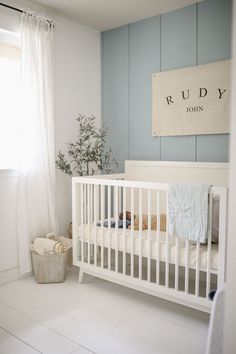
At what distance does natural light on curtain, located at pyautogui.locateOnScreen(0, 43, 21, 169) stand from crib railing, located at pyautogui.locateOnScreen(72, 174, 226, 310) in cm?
62

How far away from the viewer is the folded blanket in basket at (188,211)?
6.29ft

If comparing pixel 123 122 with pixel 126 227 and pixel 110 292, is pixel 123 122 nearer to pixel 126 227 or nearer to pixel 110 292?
pixel 126 227

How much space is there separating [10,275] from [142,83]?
2.11 meters

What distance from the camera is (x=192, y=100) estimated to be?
278 cm

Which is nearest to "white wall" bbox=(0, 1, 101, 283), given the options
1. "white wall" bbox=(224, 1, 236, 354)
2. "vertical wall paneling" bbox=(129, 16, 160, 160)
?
"vertical wall paneling" bbox=(129, 16, 160, 160)

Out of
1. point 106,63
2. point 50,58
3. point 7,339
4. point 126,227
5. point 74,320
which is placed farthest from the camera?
point 106,63

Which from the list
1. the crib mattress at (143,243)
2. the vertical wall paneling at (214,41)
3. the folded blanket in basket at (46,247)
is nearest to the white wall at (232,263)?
the crib mattress at (143,243)

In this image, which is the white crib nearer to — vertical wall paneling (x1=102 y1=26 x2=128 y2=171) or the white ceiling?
vertical wall paneling (x1=102 y1=26 x2=128 y2=171)

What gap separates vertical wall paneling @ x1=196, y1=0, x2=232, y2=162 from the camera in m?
2.58

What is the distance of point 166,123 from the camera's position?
2.96m

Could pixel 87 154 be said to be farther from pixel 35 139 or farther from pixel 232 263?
pixel 232 263

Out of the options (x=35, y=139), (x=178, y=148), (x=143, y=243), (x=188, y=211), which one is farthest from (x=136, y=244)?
(x=35, y=139)

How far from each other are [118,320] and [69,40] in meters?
2.53

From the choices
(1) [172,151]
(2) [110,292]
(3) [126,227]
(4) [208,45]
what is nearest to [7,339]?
(2) [110,292]
